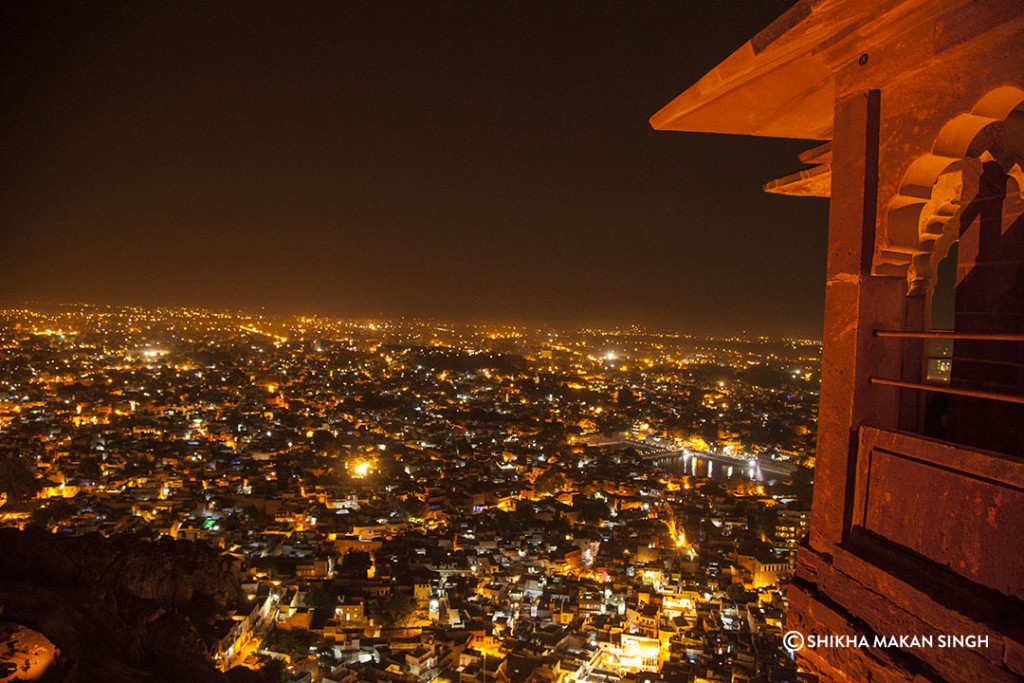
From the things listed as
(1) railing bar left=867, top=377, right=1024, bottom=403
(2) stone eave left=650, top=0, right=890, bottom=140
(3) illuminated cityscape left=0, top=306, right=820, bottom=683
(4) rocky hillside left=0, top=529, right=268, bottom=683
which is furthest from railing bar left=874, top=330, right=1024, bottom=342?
(3) illuminated cityscape left=0, top=306, right=820, bottom=683

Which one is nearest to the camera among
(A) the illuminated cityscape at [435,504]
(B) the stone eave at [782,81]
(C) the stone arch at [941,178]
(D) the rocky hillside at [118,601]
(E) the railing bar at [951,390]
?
(E) the railing bar at [951,390]

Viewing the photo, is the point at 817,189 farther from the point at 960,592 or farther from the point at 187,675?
the point at 187,675

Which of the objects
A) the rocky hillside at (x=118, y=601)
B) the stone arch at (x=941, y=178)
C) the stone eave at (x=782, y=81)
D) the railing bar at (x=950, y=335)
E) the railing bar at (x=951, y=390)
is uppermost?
the stone eave at (x=782, y=81)

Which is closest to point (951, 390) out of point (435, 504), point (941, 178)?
point (941, 178)

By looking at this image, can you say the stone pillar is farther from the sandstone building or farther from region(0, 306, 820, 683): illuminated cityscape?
region(0, 306, 820, 683): illuminated cityscape

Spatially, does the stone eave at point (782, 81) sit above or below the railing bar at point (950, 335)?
above

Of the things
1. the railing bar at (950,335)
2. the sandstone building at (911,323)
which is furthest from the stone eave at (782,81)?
the railing bar at (950,335)

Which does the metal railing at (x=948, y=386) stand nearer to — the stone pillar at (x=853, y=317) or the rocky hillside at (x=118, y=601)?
the stone pillar at (x=853, y=317)

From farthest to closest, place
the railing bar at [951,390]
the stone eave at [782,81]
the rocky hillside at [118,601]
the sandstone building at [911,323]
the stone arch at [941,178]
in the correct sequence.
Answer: the rocky hillside at [118,601] < the stone eave at [782,81] < the stone arch at [941,178] < the sandstone building at [911,323] < the railing bar at [951,390]
